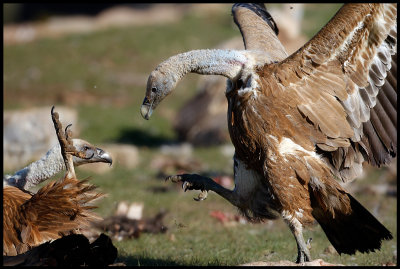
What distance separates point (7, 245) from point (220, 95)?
1109 centimetres

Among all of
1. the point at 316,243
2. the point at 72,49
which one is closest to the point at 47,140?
the point at 316,243

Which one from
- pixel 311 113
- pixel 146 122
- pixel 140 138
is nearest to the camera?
pixel 311 113

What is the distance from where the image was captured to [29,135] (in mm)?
13500

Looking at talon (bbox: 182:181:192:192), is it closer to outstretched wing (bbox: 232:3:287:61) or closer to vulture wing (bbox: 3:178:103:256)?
vulture wing (bbox: 3:178:103:256)

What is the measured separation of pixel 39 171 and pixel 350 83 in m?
3.22

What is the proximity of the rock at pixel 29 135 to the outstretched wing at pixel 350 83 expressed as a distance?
824cm

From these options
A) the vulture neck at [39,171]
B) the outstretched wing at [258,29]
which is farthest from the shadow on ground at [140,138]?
the vulture neck at [39,171]

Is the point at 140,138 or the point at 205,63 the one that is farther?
the point at 140,138

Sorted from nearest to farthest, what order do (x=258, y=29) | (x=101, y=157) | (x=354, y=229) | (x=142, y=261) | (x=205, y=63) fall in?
1. (x=205, y=63)
2. (x=354, y=229)
3. (x=142, y=261)
4. (x=101, y=157)
5. (x=258, y=29)

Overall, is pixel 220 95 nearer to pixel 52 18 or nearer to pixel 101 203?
pixel 101 203

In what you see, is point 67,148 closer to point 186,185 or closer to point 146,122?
point 186,185

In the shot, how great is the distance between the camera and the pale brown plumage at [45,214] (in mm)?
5602

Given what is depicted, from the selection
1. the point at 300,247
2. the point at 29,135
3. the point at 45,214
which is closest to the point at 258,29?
the point at 300,247

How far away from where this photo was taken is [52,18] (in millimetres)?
31594
